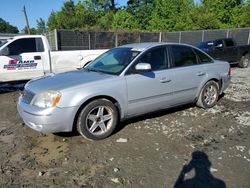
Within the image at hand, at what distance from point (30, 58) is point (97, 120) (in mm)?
5308

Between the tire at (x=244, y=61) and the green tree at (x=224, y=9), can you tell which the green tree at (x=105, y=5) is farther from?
the tire at (x=244, y=61)

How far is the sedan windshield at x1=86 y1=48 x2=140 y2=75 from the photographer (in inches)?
204

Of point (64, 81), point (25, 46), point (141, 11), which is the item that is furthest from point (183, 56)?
point (141, 11)

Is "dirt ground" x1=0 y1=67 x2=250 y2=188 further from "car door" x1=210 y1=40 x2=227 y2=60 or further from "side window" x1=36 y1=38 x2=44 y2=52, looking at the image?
"car door" x1=210 y1=40 x2=227 y2=60

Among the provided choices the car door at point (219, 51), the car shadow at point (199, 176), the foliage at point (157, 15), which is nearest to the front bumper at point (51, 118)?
the car shadow at point (199, 176)

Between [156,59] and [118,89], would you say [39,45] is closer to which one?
[156,59]

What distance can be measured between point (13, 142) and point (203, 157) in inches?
125

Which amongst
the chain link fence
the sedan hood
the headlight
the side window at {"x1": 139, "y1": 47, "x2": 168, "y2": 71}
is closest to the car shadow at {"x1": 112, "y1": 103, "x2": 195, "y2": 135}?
the side window at {"x1": 139, "y1": 47, "x2": 168, "y2": 71}

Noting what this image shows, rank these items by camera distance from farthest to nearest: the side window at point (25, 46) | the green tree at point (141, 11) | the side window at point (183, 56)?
the green tree at point (141, 11) → the side window at point (25, 46) → the side window at point (183, 56)

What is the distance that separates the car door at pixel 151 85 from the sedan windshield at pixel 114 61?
20cm

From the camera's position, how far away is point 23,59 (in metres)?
8.91

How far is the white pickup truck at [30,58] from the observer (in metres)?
8.72

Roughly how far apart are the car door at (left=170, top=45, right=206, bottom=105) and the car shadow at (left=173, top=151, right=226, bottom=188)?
1.91 meters

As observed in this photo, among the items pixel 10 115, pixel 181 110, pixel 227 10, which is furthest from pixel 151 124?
pixel 227 10
